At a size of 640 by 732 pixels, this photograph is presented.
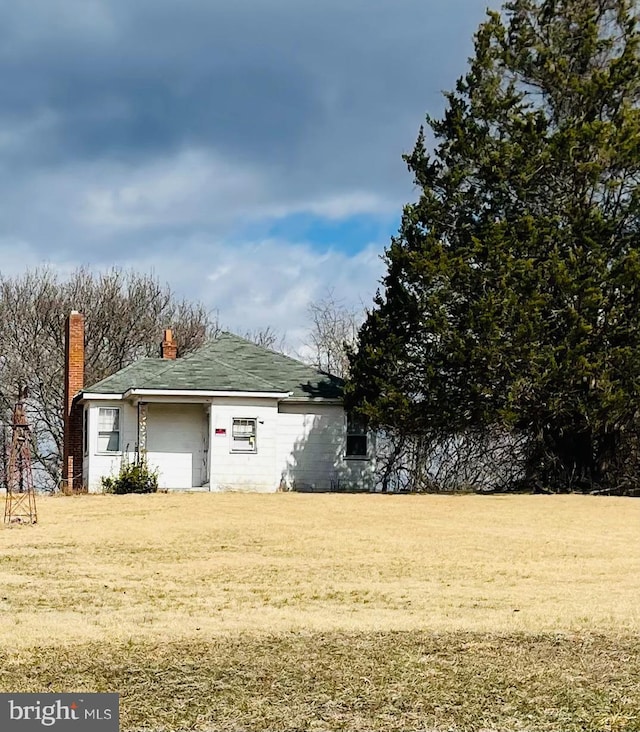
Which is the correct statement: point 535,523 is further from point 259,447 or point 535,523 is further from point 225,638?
point 225,638

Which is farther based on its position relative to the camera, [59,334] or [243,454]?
[59,334]

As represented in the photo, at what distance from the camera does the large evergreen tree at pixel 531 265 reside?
23328 mm

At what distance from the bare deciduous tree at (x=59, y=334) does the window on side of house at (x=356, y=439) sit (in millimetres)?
14171

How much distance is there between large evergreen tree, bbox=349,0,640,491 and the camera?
23.3m

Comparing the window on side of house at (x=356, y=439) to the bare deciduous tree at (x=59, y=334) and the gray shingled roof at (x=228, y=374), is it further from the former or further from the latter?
the bare deciduous tree at (x=59, y=334)

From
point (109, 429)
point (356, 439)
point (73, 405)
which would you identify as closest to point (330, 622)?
point (109, 429)

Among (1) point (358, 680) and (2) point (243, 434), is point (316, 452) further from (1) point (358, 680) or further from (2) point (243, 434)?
(1) point (358, 680)

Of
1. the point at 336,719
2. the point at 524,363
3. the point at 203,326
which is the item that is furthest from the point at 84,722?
the point at 203,326

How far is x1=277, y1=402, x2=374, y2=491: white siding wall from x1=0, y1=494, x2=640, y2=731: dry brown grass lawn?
927 cm

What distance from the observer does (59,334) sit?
125 ft

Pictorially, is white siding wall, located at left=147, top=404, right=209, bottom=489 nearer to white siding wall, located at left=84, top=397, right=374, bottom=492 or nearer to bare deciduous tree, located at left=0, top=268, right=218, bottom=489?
white siding wall, located at left=84, top=397, right=374, bottom=492
